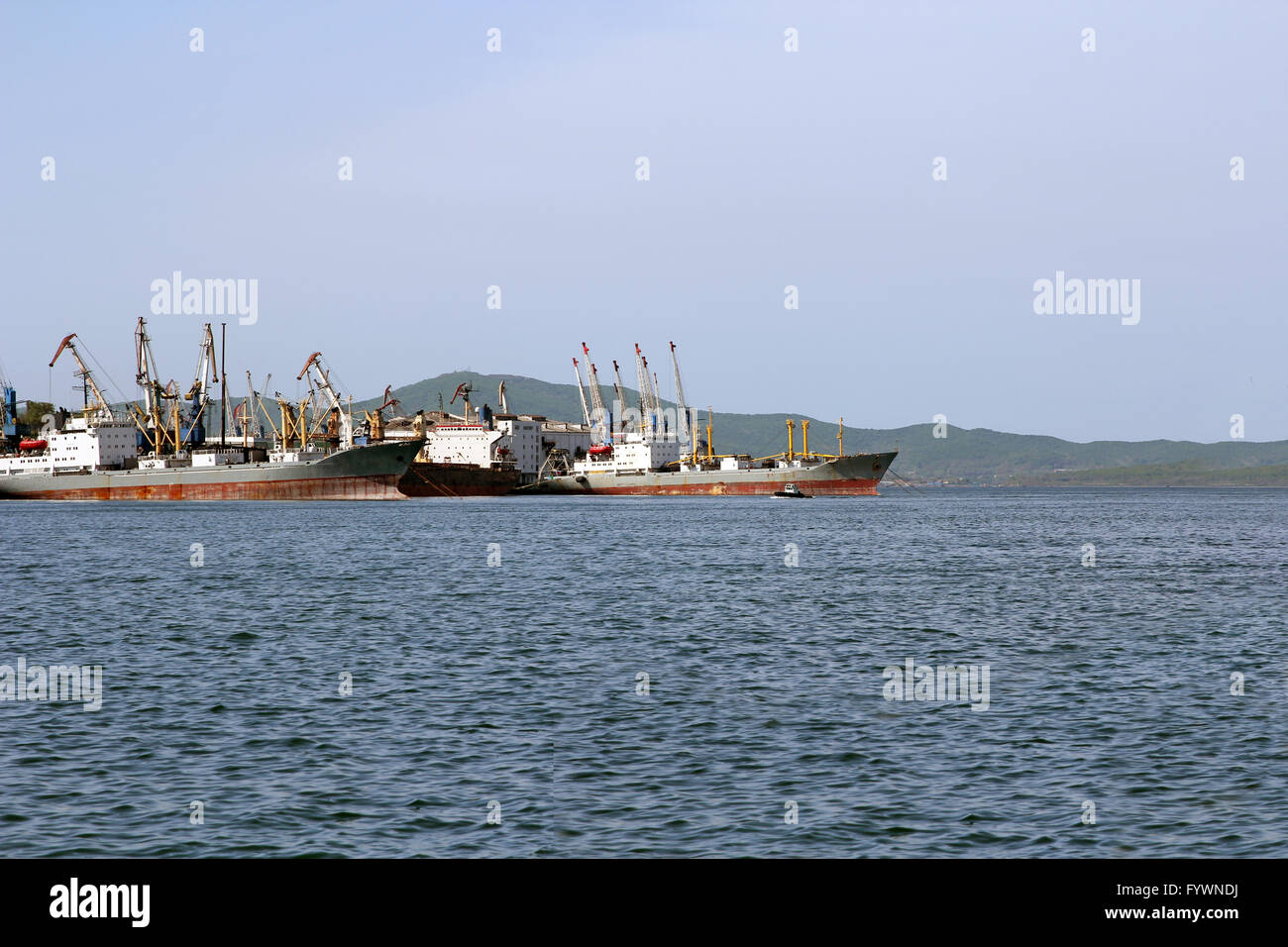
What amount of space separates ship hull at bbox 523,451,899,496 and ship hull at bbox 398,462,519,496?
739 inches

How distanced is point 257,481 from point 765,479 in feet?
241

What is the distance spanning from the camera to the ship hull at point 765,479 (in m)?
178

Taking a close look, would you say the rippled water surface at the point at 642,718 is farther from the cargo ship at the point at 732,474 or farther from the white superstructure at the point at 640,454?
the white superstructure at the point at 640,454

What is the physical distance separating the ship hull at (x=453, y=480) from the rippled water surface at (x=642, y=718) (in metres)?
118

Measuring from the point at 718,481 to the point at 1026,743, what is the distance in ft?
551

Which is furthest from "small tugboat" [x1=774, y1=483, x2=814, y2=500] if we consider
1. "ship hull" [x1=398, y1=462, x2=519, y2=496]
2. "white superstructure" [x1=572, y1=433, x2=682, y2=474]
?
"ship hull" [x1=398, y1=462, x2=519, y2=496]

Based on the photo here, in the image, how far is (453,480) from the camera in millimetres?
179125

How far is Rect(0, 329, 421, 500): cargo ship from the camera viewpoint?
5960 inches

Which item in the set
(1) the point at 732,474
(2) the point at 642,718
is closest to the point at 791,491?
(1) the point at 732,474

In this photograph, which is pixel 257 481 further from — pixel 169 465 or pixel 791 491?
pixel 791 491

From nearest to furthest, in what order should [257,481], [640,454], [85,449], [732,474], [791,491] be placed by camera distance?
[257,481], [85,449], [791,491], [732,474], [640,454]

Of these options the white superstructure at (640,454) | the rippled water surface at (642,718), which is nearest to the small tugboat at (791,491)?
the white superstructure at (640,454)
